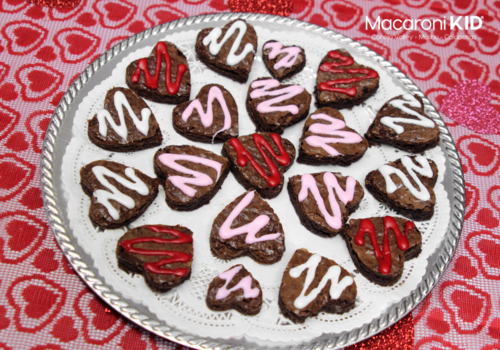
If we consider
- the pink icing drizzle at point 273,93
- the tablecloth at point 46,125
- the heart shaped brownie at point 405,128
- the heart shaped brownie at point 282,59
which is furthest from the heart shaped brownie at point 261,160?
the tablecloth at point 46,125

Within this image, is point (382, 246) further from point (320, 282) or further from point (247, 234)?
point (247, 234)

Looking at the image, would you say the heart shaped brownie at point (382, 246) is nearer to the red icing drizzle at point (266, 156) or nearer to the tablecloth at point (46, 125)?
the tablecloth at point (46, 125)

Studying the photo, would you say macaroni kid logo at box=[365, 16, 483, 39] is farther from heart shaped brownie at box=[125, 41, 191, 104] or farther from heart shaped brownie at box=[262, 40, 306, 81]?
heart shaped brownie at box=[125, 41, 191, 104]

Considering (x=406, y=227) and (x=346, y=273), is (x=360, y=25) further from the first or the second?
(x=346, y=273)

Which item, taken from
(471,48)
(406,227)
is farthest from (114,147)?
(471,48)

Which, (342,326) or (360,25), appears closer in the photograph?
(342,326)

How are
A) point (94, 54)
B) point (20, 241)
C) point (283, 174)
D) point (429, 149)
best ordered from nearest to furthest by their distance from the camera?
point (20, 241) → point (283, 174) → point (429, 149) → point (94, 54)
